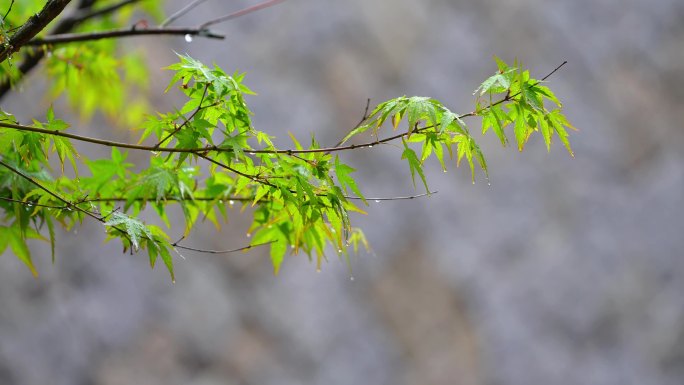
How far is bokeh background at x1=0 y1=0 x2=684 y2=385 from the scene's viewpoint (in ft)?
12.0

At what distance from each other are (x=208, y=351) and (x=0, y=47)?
2.92 meters

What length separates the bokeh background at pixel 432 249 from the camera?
3654mm

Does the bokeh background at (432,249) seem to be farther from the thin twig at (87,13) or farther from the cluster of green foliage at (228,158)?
the cluster of green foliage at (228,158)

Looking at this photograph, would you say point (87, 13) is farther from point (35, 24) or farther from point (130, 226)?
point (130, 226)

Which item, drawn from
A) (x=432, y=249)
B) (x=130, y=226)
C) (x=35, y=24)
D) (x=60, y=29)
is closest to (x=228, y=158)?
(x=130, y=226)

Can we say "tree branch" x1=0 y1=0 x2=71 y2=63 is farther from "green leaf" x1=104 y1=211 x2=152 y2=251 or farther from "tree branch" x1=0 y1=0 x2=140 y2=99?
"tree branch" x1=0 y1=0 x2=140 y2=99

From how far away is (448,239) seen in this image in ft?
13.9

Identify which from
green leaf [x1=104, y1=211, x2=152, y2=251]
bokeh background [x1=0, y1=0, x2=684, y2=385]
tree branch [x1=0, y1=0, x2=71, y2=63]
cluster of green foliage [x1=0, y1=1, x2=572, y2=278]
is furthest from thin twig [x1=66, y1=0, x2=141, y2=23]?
bokeh background [x1=0, y1=0, x2=684, y2=385]

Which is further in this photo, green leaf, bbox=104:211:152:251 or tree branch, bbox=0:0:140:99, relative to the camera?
tree branch, bbox=0:0:140:99

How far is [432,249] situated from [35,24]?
3440 millimetres

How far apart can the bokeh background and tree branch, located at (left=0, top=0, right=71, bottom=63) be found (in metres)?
2.72

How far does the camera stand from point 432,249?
422 centimetres

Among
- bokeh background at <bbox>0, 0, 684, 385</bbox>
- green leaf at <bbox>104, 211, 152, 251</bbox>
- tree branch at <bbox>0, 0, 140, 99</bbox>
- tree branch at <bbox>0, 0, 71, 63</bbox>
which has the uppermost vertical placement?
bokeh background at <bbox>0, 0, 684, 385</bbox>

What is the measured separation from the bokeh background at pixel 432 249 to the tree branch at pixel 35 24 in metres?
2.72
